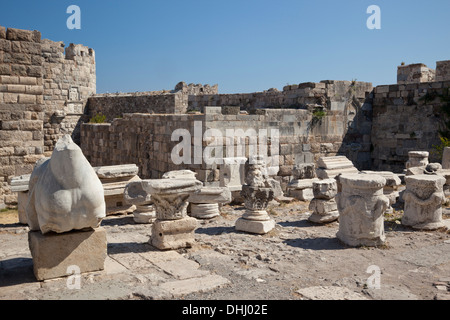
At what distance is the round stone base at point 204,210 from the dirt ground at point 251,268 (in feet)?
1.90

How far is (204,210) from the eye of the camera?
7812mm

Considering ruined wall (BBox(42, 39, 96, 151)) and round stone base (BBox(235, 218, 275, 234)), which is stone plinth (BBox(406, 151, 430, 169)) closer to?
round stone base (BBox(235, 218, 275, 234))

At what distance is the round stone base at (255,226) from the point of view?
6.70 meters

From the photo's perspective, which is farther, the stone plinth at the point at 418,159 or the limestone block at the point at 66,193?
the stone plinth at the point at 418,159

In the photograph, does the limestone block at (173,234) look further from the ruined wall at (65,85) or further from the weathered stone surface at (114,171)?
the ruined wall at (65,85)

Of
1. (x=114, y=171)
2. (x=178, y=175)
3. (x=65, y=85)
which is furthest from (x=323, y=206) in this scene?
(x=65, y=85)

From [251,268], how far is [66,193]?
226cm

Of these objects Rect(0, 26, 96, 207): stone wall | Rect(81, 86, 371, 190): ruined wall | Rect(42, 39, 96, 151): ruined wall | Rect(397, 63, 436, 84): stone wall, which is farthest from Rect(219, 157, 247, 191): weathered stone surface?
Rect(397, 63, 436, 84): stone wall

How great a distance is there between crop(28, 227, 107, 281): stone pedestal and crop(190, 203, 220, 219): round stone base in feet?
10.2

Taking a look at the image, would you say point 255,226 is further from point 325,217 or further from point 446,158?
point 446,158

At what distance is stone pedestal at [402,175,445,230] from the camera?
6.92m

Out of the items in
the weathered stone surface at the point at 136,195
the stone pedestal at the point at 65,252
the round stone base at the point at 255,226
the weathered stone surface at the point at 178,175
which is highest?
the weathered stone surface at the point at 178,175

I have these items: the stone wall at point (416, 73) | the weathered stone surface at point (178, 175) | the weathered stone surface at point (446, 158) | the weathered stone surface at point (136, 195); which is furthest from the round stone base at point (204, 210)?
the stone wall at point (416, 73)
